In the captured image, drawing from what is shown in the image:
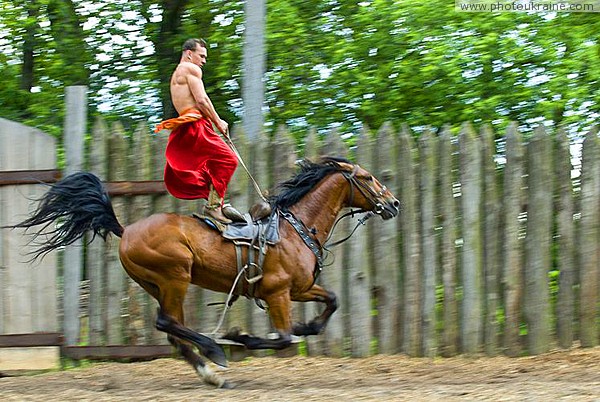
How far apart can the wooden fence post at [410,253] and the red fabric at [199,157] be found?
1.69 meters

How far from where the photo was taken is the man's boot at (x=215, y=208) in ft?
22.2

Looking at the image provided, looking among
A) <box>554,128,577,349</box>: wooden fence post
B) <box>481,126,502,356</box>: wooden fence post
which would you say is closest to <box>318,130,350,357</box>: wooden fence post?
<box>481,126,502,356</box>: wooden fence post

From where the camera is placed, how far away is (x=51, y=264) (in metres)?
7.65

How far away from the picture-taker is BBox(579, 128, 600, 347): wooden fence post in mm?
7664

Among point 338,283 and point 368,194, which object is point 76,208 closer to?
point 368,194

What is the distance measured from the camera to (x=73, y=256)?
7.65 m

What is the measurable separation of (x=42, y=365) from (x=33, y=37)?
5.21 metres

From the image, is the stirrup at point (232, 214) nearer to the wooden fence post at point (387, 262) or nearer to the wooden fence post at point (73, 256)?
the wooden fence post at point (387, 262)

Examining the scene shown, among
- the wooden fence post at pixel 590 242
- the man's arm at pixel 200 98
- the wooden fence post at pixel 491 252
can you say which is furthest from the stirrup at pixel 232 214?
the wooden fence post at pixel 590 242

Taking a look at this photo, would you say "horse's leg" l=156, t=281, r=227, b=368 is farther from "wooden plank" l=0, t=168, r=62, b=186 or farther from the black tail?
"wooden plank" l=0, t=168, r=62, b=186

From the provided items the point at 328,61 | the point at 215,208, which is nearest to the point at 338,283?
the point at 215,208

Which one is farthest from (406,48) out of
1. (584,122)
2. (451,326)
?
(451,326)

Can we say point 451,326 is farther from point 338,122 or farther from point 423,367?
point 338,122

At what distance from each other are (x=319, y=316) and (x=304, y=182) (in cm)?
108
